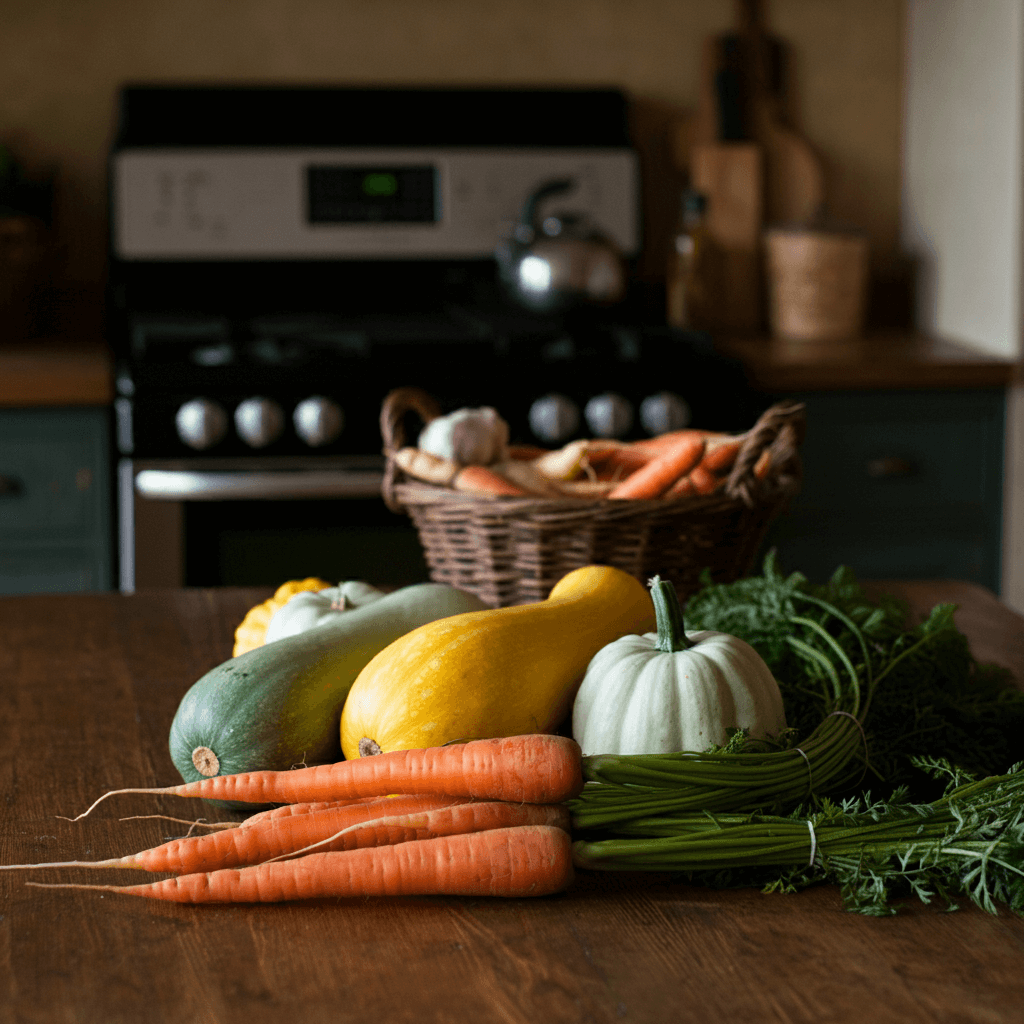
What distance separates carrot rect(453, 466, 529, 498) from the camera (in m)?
1.34

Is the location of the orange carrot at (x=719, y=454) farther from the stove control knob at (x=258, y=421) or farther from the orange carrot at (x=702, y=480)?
the stove control knob at (x=258, y=421)

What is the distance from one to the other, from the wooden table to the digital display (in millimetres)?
2143

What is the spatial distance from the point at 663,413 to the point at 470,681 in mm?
1543

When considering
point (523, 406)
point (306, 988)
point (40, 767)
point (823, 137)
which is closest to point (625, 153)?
point (823, 137)

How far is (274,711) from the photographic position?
3.05 ft

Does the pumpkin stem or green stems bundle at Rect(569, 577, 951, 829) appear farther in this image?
the pumpkin stem

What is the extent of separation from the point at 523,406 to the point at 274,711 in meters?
1.51

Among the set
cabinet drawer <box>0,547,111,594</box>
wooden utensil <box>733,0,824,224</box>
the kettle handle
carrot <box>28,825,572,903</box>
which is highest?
wooden utensil <box>733,0,824,224</box>

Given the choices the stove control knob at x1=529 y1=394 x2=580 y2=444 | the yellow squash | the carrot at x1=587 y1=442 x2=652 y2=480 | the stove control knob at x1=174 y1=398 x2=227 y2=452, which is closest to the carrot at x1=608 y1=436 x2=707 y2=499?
the carrot at x1=587 y1=442 x2=652 y2=480

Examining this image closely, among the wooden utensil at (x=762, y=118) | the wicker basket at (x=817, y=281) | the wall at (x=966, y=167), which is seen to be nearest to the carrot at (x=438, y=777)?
the wall at (x=966, y=167)

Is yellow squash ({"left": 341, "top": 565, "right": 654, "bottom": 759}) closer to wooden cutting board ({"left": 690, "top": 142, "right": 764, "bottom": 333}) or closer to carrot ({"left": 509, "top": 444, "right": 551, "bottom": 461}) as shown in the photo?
carrot ({"left": 509, "top": 444, "right": 551, "bottom": 461})

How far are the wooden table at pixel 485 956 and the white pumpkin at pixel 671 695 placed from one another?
0.09m

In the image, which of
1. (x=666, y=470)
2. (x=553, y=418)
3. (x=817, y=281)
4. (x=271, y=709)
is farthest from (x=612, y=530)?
(x=817, y=281)

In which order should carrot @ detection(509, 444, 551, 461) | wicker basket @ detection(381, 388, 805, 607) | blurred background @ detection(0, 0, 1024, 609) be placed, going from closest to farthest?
wicker basket @ detection(381, 388, 805, 607)
carrot @ detection(509, 444, 551, 461)
blurred background @ detection(0, 0, 1024, 609)
